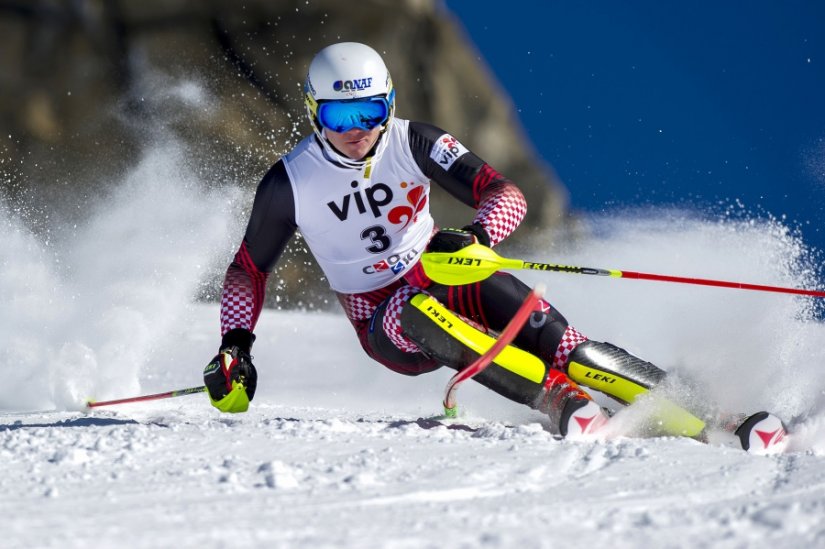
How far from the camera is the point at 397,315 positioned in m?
2.85

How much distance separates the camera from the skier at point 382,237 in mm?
2803

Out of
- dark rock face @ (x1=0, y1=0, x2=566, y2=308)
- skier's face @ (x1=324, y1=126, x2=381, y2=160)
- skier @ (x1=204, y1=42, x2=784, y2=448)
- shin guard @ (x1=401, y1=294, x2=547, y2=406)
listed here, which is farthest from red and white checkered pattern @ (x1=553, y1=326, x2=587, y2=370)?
dark rock face @ (x1=0, y1=0, x2=566, y2=308)

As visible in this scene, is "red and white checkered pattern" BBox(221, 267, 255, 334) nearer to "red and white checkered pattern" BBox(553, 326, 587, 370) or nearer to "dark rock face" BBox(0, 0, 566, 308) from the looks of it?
"red and white checkered pattern" BBox(553, 326, 587, 370)

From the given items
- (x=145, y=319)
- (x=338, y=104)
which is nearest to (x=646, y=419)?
(x=338, y=104)

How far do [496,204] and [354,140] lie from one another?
0.50 meters

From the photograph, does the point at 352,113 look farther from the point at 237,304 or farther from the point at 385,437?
the point at 385,437

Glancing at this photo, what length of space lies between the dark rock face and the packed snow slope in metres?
1.81

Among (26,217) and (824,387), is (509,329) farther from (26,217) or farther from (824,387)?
(26,217)

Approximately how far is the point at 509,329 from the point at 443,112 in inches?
239

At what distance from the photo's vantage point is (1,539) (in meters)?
1.55

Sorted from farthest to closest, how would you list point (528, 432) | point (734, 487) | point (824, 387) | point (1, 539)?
point (824, 387), point (528, 432), point (734, 487), point (1, 539)

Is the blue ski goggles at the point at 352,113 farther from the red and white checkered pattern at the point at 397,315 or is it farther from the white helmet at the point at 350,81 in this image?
the red and white checkered pattern at the point at 397,315

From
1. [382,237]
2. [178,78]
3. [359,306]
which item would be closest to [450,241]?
[382,237]

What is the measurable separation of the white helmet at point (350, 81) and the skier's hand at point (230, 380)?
803 millimetres
